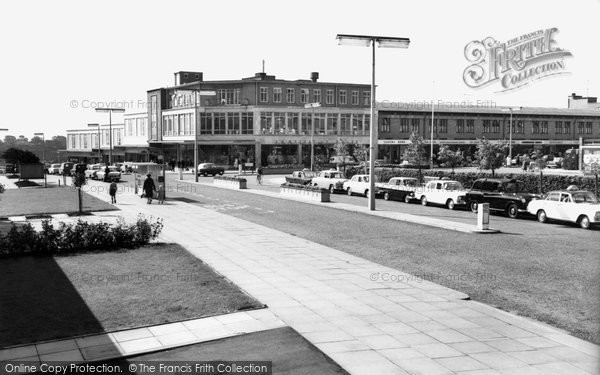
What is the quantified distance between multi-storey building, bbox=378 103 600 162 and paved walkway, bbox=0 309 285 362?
75191 millimetres

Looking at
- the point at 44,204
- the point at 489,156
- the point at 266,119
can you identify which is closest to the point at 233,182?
the point at 44,204

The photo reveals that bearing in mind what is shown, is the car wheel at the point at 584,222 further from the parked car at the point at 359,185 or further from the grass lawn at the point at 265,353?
the grass lawn at the point at 265,353

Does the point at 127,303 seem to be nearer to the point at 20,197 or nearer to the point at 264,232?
the point at 264,232

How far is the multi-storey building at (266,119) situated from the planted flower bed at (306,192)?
4270 cm

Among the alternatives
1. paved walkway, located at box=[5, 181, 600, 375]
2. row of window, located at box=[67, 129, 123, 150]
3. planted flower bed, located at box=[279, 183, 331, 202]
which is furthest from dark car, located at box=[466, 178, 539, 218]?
row of window, located at box=[67, 129, 123, 150]

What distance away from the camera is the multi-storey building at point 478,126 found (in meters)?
87.4

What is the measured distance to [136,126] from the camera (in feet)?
353

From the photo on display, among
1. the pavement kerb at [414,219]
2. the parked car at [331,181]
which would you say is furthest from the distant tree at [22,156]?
the pavement kerb at [414,219]

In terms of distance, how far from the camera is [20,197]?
3872 centimetres

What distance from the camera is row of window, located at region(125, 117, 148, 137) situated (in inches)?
4093

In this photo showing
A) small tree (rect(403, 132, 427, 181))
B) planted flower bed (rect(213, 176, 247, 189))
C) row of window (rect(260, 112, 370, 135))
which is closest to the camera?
planted flower bed (rect(213, 176, 247, 189))

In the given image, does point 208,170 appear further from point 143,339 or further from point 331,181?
point 143,339

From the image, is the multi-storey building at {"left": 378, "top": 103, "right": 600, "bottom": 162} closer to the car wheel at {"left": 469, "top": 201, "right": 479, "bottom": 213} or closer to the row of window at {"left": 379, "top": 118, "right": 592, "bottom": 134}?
the row of window at {"left": 379, "top": 118, "right": 592, "bottom": 134}

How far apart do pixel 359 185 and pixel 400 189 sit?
4.24m
